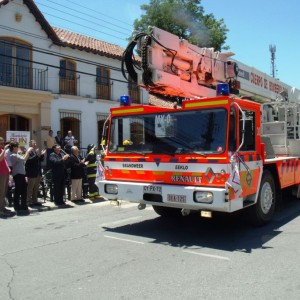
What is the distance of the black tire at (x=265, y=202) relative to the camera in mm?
7504

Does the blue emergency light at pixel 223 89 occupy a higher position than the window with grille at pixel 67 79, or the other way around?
the window with grille at pixel 67 79

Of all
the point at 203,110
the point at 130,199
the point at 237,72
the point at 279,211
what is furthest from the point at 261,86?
the point at 130,199

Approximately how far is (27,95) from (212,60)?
12648 millimetres

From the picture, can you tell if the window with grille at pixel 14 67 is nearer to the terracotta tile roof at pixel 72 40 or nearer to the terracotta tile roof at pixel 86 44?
the terracotta tile roof at pixel 72 40

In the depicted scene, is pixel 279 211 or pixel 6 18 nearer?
pixel 279 211

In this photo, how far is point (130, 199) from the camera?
7.21 meters

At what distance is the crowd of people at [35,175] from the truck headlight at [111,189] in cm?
322

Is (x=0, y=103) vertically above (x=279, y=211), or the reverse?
(x=0, y=103)

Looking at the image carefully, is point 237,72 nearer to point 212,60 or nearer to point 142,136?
point 212,60

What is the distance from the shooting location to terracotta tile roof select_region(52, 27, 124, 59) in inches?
854

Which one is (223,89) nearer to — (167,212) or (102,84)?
(167,212)

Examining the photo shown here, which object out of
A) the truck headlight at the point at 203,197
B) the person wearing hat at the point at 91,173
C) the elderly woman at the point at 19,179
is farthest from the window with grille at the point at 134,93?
the truck headlight at the point at 203,197

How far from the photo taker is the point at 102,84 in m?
23.6

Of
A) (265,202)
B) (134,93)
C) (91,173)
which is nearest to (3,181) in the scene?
(91,173)
